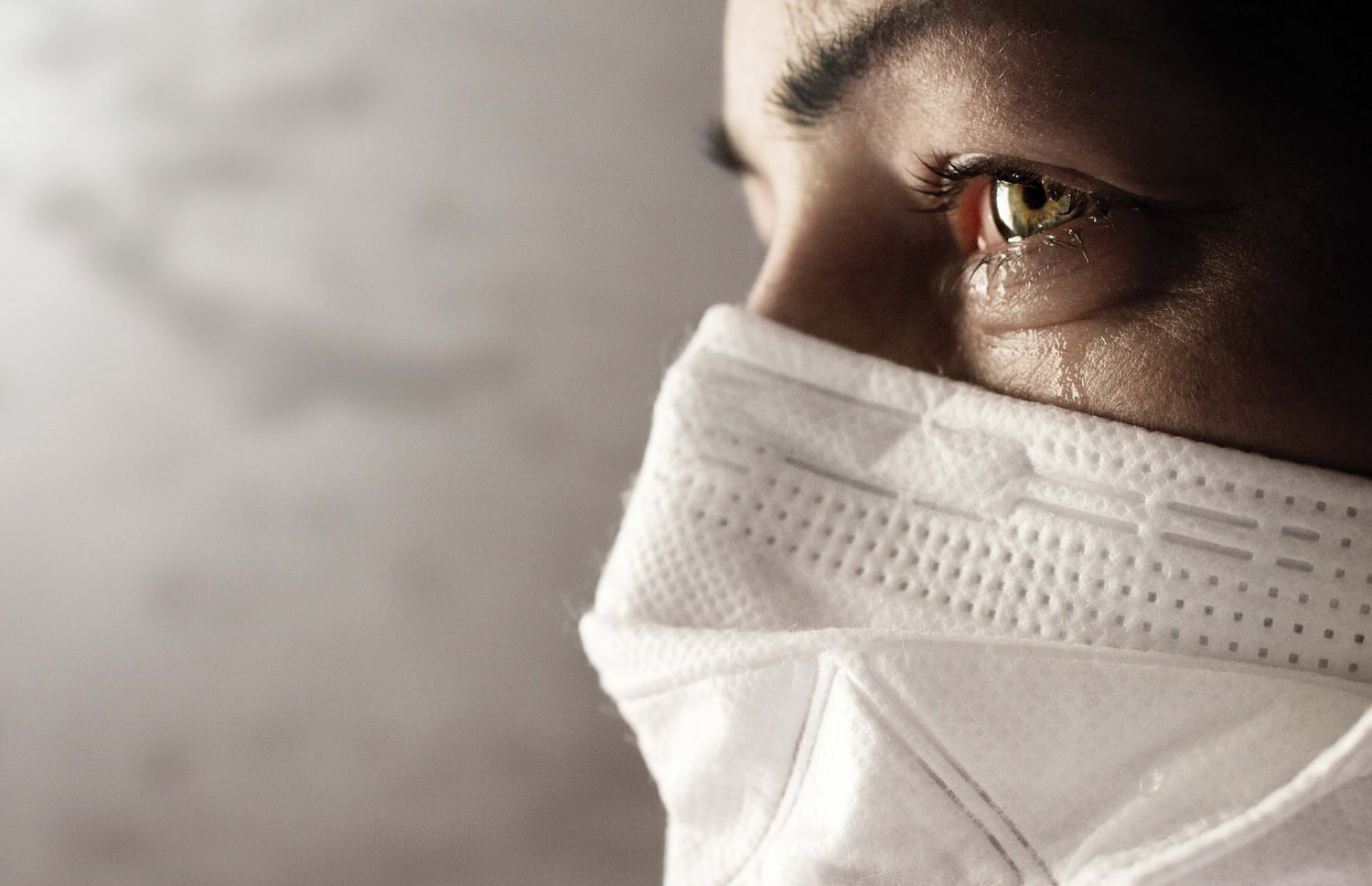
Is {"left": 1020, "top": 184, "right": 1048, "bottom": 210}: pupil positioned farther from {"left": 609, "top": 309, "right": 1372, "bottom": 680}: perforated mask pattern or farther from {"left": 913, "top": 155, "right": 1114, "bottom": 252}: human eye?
{"left": 609, "top": 309, "right": 1372, "bottom": 680}: perforated mask pattern

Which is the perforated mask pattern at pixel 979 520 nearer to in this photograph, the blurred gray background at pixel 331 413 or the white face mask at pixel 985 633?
the white face mask at pixel 985 633

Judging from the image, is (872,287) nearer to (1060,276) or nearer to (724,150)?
(1060,276)

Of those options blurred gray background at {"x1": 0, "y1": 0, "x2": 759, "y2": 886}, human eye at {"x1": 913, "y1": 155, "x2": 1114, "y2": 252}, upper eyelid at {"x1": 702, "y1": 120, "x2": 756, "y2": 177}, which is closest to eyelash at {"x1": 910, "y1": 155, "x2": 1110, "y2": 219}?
human eye at {"x1": 913, "y1": 155, "x2": 1114, "y2": 252}

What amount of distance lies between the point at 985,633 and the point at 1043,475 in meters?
0.09

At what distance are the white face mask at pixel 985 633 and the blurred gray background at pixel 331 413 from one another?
0.59 metres

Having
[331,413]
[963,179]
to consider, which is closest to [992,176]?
[963,179]

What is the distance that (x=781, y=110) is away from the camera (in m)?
0.72

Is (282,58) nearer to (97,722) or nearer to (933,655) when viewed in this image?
(97,722)

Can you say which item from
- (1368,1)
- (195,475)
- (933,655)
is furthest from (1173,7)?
(195,475)

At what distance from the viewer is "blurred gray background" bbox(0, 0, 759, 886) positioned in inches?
50.5

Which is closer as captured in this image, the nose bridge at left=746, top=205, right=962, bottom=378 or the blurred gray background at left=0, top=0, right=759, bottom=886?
the nose bridge at left=746, top=205, right=962, bottom=378

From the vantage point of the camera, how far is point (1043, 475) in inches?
23.7

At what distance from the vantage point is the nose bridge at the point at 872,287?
682 mm

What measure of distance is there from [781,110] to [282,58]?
85cm
